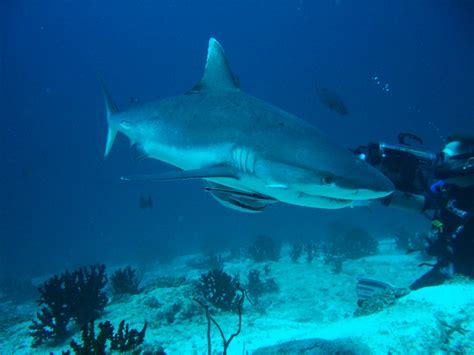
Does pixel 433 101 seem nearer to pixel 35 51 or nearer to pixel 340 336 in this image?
pixel 340 336

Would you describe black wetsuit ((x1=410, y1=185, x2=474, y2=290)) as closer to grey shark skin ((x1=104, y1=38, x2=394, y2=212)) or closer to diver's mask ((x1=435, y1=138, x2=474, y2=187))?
diver's mask ((x1=435, y1=138, x2=474, y2=187))

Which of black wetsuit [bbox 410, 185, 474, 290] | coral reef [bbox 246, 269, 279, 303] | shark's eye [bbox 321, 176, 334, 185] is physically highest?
shark's eye [bbox 321, 176, 334, 185]

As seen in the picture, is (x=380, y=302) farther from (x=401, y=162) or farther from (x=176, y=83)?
(x=176, y=83)

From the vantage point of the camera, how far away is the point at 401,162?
16.2 ft

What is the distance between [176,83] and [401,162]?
120963 mm

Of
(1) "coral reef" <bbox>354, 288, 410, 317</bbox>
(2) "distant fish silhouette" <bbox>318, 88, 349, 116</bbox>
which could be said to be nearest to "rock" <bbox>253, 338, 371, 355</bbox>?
(1) "coral reef" <bbox>354, 288, 410, 317</bbox>

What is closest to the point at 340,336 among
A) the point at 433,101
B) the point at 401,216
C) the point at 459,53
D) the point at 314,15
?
the point at 401,216

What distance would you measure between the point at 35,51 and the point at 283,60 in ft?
286

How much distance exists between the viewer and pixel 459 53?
200ft

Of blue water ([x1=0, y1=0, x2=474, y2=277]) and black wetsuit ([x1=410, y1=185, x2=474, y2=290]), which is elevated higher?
blue water ([x1=0, y1=0, x2=474, y2=277])

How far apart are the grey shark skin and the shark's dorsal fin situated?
0.01 meters

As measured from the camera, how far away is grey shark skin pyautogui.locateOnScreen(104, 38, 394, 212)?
2.23 m

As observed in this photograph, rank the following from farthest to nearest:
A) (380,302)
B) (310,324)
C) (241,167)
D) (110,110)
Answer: (110,110) → (310,324) → (380,302) → (241,167)

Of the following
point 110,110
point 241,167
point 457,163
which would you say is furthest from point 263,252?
point 241,167
